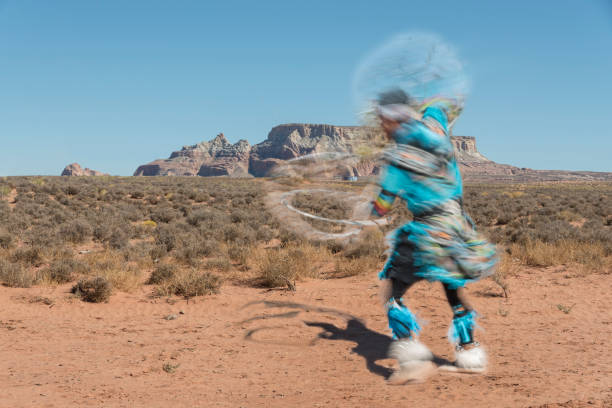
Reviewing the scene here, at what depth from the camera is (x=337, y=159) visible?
3670 millimetres

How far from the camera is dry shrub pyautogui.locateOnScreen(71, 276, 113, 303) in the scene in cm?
679

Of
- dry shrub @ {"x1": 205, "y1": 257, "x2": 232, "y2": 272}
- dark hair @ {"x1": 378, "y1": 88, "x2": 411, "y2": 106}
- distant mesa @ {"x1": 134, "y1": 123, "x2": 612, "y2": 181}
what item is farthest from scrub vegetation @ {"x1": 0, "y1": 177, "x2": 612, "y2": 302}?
dark hair @ {"x1": 378, "y1": 88, "x2": 411, "y2": 106}

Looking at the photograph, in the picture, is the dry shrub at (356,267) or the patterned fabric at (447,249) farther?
the dry shrub at (356,267)

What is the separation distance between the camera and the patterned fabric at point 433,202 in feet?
10.7

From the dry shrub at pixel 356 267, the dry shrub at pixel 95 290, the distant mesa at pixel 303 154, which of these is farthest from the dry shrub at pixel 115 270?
the dry shrub at pixel 356 267

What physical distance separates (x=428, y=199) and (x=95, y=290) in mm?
5857

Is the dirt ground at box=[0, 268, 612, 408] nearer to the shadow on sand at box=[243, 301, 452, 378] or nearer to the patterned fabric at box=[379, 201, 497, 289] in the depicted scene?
the shadow on sand at box=[243, 301, 452, 378]

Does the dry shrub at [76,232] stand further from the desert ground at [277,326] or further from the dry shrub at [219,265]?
the dry shrub at [219,265]

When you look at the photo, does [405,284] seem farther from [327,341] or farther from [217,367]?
[217,367]

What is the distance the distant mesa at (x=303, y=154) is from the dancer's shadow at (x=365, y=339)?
77.0 inches

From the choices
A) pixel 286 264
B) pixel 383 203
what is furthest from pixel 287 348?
pixel 286 264

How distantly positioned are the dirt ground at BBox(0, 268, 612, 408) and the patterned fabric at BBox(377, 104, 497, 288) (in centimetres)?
89

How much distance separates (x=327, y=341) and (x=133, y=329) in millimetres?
2692

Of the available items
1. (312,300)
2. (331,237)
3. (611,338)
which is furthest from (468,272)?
(312,300)
